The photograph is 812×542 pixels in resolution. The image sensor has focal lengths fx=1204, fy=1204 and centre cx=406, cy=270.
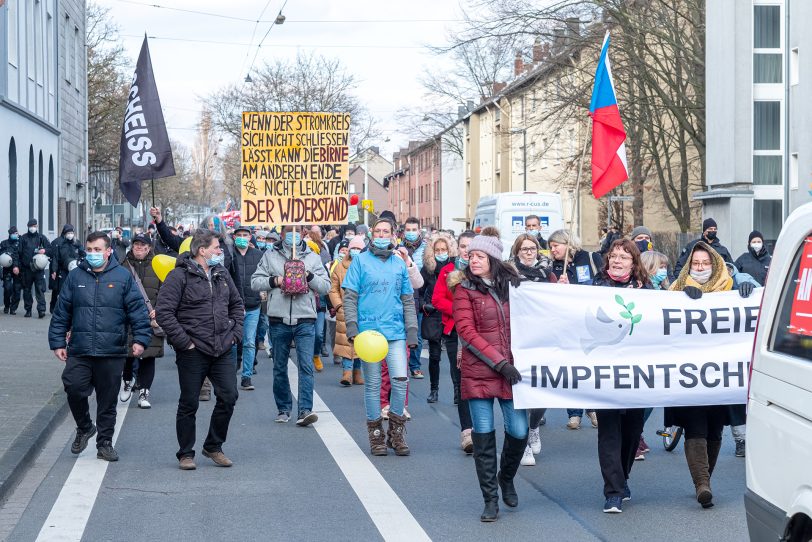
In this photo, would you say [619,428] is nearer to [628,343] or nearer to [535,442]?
[628,343]

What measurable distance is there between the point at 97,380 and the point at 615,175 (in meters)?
4.89

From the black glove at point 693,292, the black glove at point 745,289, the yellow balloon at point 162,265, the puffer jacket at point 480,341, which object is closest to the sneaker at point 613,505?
the puffer jacket at point 480,341

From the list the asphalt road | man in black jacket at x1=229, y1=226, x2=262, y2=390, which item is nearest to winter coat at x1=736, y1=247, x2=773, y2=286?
the asphalt road

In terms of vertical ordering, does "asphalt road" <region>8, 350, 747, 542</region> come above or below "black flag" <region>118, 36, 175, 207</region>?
below

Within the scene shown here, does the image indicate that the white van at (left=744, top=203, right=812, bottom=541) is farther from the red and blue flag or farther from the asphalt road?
the red and blue flag

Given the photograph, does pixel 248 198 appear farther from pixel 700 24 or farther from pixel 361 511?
pixel 700 24

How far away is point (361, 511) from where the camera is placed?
25.1 ft

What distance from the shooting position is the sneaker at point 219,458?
9253 mm

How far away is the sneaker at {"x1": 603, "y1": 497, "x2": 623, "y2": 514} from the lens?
296 inches

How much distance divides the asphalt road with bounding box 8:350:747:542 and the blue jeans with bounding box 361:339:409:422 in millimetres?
390

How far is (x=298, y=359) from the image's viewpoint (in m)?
11.0

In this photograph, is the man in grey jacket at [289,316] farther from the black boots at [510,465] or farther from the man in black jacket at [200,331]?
the black boots at [510,465]

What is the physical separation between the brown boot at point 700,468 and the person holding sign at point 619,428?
0.39 m

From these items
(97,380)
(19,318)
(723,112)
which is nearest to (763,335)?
(97,380)
